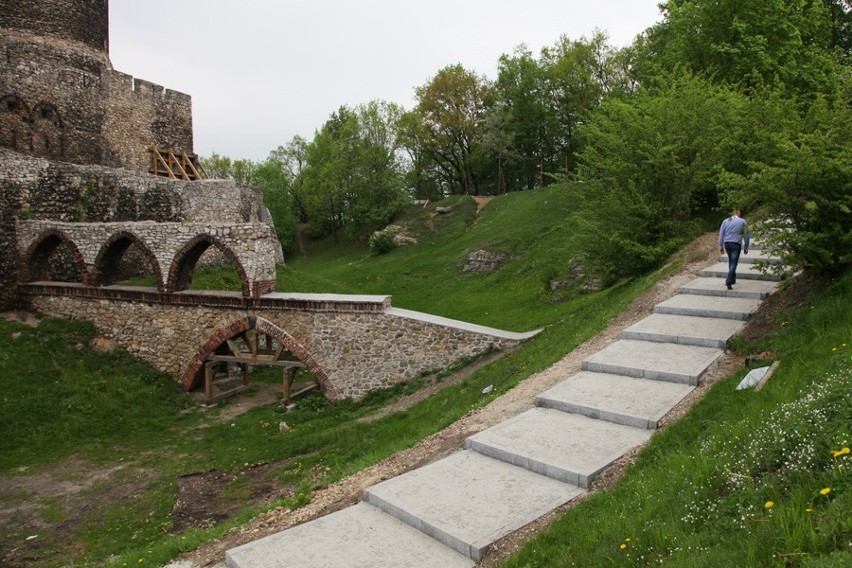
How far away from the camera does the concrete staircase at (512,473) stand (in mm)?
5730

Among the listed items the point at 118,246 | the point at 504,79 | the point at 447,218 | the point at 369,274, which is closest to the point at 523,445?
the point at 118,246

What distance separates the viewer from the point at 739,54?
22.4 meters

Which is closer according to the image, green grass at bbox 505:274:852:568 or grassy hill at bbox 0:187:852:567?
green grass at bbox 505:274:852:568

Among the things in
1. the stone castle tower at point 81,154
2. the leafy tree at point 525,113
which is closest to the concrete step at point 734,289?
the stone castle tower at point 81,154

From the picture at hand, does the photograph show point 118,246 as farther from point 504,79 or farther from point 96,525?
point 504,79

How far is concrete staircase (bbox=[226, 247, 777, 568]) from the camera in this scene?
5.73 meters

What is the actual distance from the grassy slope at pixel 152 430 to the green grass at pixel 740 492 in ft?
13.8

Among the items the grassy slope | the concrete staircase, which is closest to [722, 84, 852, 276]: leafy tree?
the concrete staircase

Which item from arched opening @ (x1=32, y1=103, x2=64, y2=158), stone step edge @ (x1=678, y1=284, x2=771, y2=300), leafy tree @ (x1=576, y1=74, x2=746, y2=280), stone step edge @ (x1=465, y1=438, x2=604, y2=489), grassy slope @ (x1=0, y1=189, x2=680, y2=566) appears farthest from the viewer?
arched opening @ (x1=32, y1=103, x2=64, y2=158)

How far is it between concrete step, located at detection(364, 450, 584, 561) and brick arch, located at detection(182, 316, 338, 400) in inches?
379

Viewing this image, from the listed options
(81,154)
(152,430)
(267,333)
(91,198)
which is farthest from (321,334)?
(81,154)

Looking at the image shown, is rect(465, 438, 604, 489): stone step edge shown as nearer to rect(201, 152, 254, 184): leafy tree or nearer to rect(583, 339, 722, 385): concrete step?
rect(583, 339, 722, 385): concrete step

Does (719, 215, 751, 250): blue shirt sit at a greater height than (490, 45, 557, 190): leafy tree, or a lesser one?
lesser

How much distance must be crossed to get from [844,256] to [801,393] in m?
3.49
